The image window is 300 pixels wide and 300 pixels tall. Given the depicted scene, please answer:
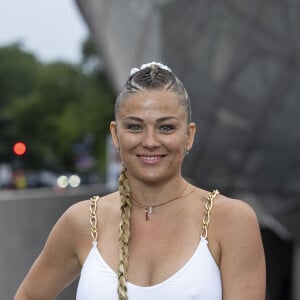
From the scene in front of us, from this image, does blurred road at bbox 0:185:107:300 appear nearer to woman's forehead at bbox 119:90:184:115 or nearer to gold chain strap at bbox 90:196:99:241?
gold chain strap at bbox 90:196:99:241

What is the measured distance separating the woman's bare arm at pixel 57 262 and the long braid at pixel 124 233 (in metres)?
0.11

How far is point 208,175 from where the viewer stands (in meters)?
20.2

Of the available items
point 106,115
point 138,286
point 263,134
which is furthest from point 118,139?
point 106,115

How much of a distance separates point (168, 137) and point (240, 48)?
12600 millimetres

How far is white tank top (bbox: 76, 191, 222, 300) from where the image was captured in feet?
7.12

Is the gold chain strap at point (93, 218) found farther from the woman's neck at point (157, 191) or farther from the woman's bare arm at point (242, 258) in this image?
the woman's bare arm at point (242, 258)

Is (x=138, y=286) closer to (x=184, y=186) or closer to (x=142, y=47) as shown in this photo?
(x=184, y=186)

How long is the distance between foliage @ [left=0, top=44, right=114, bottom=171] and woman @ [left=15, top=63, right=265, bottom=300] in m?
64.7

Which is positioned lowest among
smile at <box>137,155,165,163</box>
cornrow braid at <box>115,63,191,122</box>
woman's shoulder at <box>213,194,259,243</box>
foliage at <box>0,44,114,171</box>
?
woman's shoulder at <box>213,194,259,243</box>

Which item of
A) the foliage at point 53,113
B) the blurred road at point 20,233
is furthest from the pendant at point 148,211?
the foliage at point 53,113

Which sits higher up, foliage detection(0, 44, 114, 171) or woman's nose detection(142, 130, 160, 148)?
foliage detection(0, 44, 114, 171)

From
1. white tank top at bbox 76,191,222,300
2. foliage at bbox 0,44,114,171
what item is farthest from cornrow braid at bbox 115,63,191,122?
foliage at bbox 0,44,114,171

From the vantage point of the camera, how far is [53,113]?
79.4 m

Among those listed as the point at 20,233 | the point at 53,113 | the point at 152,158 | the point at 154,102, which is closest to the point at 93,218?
the point at 152,158
